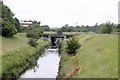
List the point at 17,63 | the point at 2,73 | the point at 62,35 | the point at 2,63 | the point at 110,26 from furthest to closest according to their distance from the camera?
the point at 62,35 < the point at 110,26 < the point at 17,63 < the point at 2,63 < the point at 2,73

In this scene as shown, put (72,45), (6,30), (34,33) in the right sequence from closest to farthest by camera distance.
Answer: (72,45)
(6,30)
(34,33)

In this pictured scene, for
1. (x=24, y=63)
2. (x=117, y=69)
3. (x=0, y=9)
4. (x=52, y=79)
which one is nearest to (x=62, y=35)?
(x=0, y=9)

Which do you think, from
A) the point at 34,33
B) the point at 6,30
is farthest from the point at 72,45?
the point at 34,33

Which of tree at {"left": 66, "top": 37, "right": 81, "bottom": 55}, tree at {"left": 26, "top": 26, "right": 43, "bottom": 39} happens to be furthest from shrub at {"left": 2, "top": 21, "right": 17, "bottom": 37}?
tree at {"left": 66, "top": 37, "right": 81, "bottom": 55}

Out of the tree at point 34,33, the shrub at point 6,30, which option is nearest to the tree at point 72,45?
the shrub at point 6,30

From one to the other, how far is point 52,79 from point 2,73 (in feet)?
23.5

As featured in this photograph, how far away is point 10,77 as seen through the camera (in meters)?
34.5

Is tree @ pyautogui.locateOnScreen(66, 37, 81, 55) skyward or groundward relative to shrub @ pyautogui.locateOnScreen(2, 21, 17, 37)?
groundward

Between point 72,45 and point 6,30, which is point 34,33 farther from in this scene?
point 72,45

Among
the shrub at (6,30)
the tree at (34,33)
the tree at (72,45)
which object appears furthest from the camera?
the tree at (34,33)

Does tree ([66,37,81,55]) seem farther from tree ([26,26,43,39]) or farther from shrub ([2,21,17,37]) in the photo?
tree ([26,26,43,39])

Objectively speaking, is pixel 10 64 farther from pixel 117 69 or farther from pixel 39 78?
pixel 117 69

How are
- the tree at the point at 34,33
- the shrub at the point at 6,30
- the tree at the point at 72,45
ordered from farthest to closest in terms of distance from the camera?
the tree at the point at 34,33, the shrub at the point at 6,30, the tree at the point at 72,45

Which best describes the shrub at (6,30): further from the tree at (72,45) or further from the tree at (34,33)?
the tree at (72,45)
